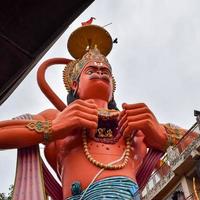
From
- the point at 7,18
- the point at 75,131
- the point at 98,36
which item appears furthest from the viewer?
the point at 98,36

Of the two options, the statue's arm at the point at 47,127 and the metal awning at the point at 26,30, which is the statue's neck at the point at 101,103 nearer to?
the statue's arm at the point at 47,127

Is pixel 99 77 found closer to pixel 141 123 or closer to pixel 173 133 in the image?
pixel 141 123

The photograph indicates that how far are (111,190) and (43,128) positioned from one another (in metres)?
0.87

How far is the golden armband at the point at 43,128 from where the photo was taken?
365 cm

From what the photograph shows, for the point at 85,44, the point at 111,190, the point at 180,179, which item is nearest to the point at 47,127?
the point at 111,190

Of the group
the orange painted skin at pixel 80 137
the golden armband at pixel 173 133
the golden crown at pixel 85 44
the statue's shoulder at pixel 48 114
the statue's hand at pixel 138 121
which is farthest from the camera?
the golden crown at pixel 85 44

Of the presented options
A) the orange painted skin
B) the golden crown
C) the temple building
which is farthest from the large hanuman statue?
the temple building

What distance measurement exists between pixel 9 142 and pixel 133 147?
132cm

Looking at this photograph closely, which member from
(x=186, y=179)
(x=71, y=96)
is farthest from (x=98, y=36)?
(x=186, y=179)

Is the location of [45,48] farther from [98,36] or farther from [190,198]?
[190,198]

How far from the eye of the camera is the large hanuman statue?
3.58 meters

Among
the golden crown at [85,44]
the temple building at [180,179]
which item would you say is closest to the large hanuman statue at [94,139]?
the golden crown at [85,44]

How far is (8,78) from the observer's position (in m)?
0.81

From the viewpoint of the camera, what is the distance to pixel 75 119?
3.70 meters
